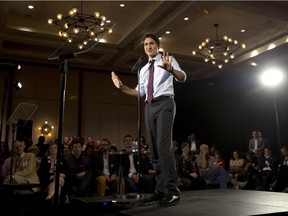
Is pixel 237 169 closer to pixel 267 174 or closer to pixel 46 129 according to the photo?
pixel 267 174

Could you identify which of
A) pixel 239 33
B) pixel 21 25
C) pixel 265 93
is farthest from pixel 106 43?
pixel 265 93

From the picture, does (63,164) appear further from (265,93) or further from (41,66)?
(265,93)

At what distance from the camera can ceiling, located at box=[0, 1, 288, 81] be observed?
20.1 ft

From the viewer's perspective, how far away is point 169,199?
2.05m

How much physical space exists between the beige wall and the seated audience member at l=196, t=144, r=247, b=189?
4569mm

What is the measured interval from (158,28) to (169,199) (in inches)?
213

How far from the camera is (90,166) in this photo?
4328 millimetres

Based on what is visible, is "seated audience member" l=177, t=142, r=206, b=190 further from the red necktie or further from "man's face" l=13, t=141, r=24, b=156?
the red necktie

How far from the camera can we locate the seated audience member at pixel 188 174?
4730 millimetres

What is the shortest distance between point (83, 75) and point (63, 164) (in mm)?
6006

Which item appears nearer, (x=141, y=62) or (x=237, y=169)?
(x=141, y=62)

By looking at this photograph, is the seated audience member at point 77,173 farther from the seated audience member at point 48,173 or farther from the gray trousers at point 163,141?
the gray trousers at point 163,141

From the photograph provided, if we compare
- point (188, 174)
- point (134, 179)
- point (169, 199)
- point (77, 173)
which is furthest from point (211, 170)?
point (169, 199)

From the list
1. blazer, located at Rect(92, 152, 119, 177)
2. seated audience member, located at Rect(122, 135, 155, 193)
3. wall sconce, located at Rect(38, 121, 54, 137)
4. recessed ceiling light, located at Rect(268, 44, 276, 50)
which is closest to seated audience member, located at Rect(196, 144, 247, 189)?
seated audience member, located at Rect(122, 135, 155, 193)
